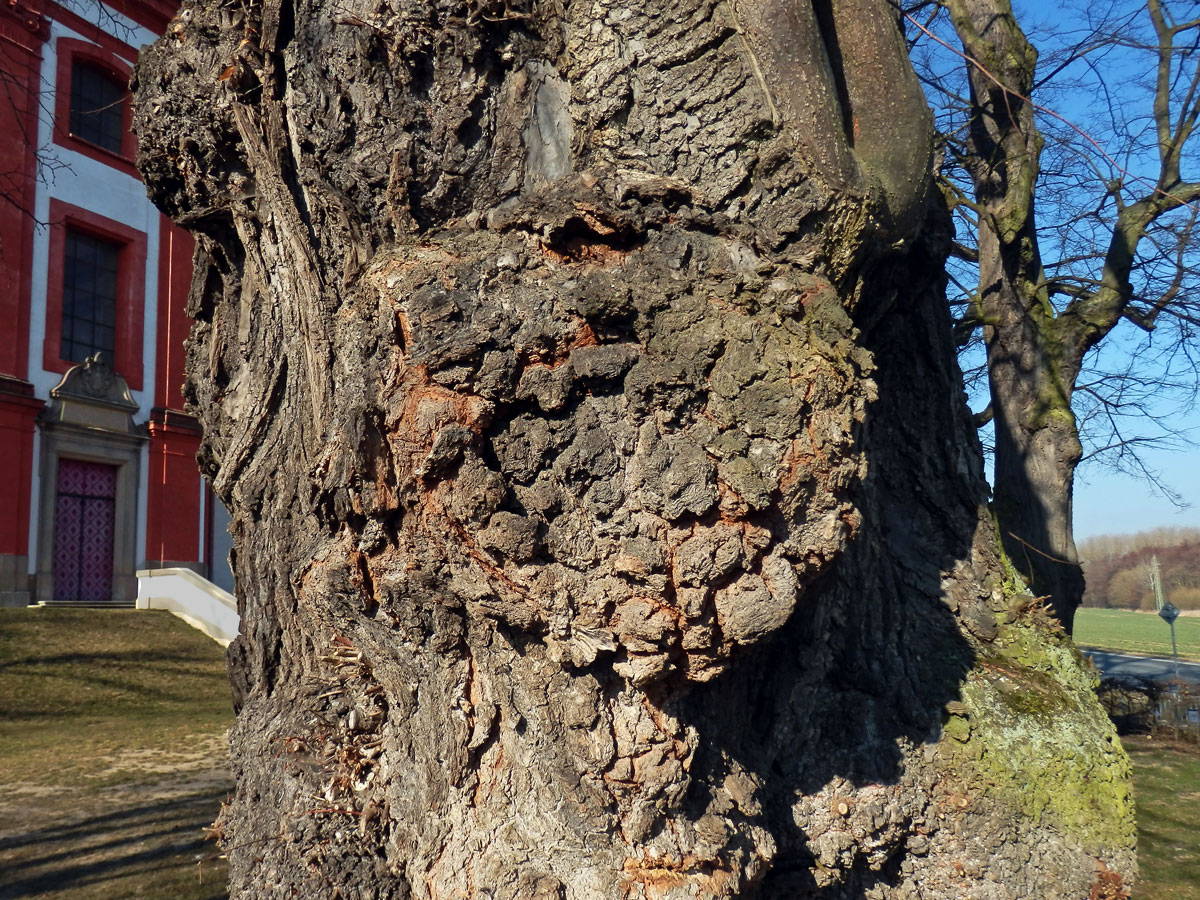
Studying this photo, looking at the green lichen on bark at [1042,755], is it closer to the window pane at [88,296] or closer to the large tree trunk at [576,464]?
the large tree trunk at [576,464]

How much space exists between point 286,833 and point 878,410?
237cm

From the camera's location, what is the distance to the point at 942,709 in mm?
2828

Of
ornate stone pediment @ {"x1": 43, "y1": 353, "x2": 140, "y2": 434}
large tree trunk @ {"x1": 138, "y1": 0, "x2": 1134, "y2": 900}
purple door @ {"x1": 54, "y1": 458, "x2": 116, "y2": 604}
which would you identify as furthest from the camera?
purple door @ {"x1": 54, "y1": 458, "x2": 116, "y2": 604}

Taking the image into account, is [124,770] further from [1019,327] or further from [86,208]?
[86,208]

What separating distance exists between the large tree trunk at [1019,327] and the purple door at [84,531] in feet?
48.6

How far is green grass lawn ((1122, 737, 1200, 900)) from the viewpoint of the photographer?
4570 mm

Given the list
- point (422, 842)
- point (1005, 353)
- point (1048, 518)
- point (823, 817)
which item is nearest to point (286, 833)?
point (422, 842)

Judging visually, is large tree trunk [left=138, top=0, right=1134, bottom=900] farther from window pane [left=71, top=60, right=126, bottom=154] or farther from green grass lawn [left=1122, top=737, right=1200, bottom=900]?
window pane [left=71, top=60, right=126, bottom=154]

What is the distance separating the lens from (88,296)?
16203 millimetres

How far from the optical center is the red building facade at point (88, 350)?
14.5 metres

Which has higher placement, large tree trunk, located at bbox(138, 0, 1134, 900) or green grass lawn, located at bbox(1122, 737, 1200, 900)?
large tree trunk, located at bbox(138, 0, 1134, 900)

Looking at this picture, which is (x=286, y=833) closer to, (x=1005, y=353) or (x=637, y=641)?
(x=637, y=641)

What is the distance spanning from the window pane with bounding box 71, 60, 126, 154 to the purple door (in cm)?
606

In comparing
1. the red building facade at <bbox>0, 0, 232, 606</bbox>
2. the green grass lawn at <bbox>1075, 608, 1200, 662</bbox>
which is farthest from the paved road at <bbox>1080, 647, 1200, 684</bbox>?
the red building facade at <bbox>0, 0, 232, 606</bbox>
